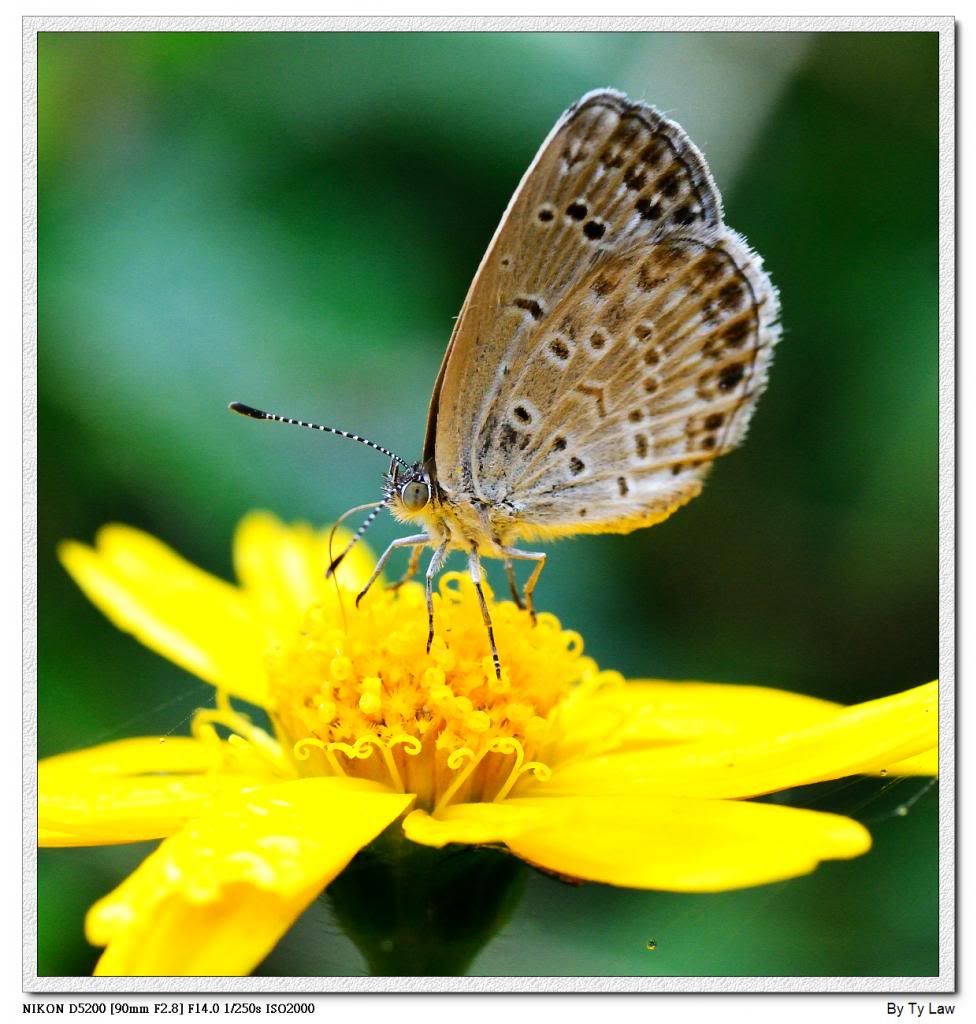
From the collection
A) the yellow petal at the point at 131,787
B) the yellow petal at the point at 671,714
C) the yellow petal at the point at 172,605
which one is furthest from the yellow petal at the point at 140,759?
the yellow petal at the point at 671,714

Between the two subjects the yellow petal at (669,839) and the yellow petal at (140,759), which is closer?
the yellow petal at (669,839)

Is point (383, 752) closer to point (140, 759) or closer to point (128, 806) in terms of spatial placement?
point (128, 806)

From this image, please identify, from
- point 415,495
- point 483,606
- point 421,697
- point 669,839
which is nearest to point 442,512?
Result: point 415,495

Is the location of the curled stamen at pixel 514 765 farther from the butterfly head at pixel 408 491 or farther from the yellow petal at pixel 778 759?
the butterfly head at pixel 408 491

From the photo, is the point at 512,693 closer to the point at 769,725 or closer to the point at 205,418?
the point at 769,725

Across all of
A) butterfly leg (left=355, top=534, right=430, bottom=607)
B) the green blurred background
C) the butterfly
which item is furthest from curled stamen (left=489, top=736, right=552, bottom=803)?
the green blurred background

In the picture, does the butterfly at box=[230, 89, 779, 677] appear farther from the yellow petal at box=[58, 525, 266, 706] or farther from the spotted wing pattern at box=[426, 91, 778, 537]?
the yellow petal at box=[58, 525, 266, 706]

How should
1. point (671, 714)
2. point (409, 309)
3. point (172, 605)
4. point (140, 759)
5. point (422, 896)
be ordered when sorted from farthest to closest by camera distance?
point (409, 309) < point (172, 605) < point (671, 714) < point (140, 759) < point (422, 896)
